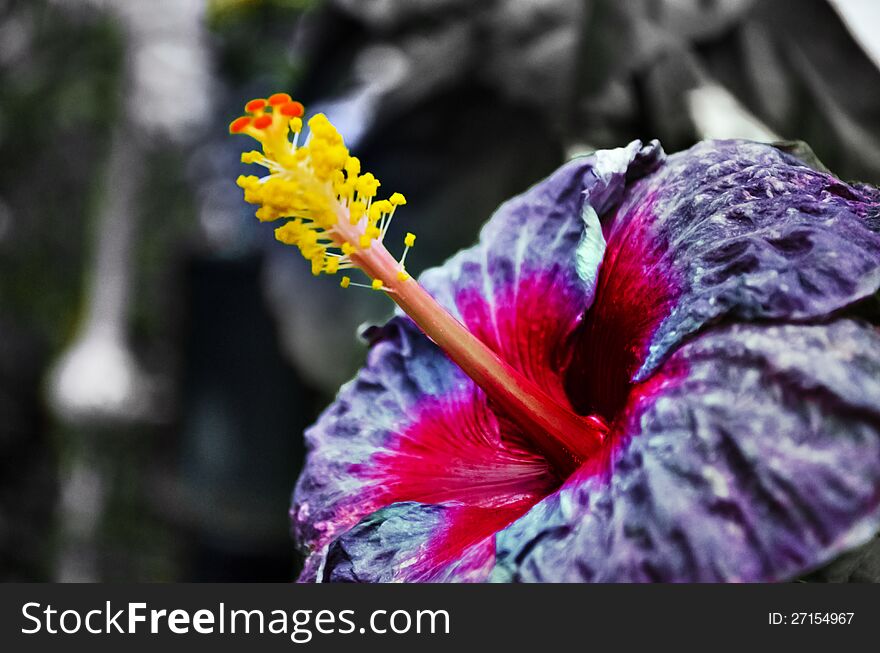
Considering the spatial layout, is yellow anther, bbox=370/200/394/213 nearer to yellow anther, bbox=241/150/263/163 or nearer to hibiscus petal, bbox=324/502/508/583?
yellow anther, bbox=241/150/263/163

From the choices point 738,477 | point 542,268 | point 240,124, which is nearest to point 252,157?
point 240,124

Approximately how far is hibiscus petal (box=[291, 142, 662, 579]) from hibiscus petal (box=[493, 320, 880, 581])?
12 centimetres

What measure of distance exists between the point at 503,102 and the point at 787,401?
0.63 metres

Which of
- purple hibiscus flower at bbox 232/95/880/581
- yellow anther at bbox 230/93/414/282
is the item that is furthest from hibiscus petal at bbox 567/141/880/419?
yellow anther at bbox 230/93/414/282

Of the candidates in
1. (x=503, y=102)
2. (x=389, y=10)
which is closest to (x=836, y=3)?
(x=503, y=102)

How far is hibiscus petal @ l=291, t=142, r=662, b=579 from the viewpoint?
1.84 feet

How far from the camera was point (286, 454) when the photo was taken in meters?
1.25

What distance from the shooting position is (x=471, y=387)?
2.04 ft

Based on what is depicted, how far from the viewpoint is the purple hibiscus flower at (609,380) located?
1.25ft

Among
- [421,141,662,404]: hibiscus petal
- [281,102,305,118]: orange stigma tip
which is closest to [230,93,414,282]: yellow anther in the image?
[281,102,305,118]: orange stigma tip

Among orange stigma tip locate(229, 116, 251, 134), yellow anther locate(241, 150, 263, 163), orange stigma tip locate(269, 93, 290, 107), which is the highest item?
orange stigma tip locate(269, 93, 290, 107)

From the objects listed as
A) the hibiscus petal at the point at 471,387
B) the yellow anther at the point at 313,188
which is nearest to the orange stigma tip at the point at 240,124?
the yellow anther at the point at 313,188

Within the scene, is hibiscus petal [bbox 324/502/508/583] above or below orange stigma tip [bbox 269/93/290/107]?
below

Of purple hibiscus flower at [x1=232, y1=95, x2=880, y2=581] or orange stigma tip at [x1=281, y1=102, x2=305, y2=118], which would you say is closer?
purple hibiscus flower at [x1=232, y1=95, x2=880, y2=581]
